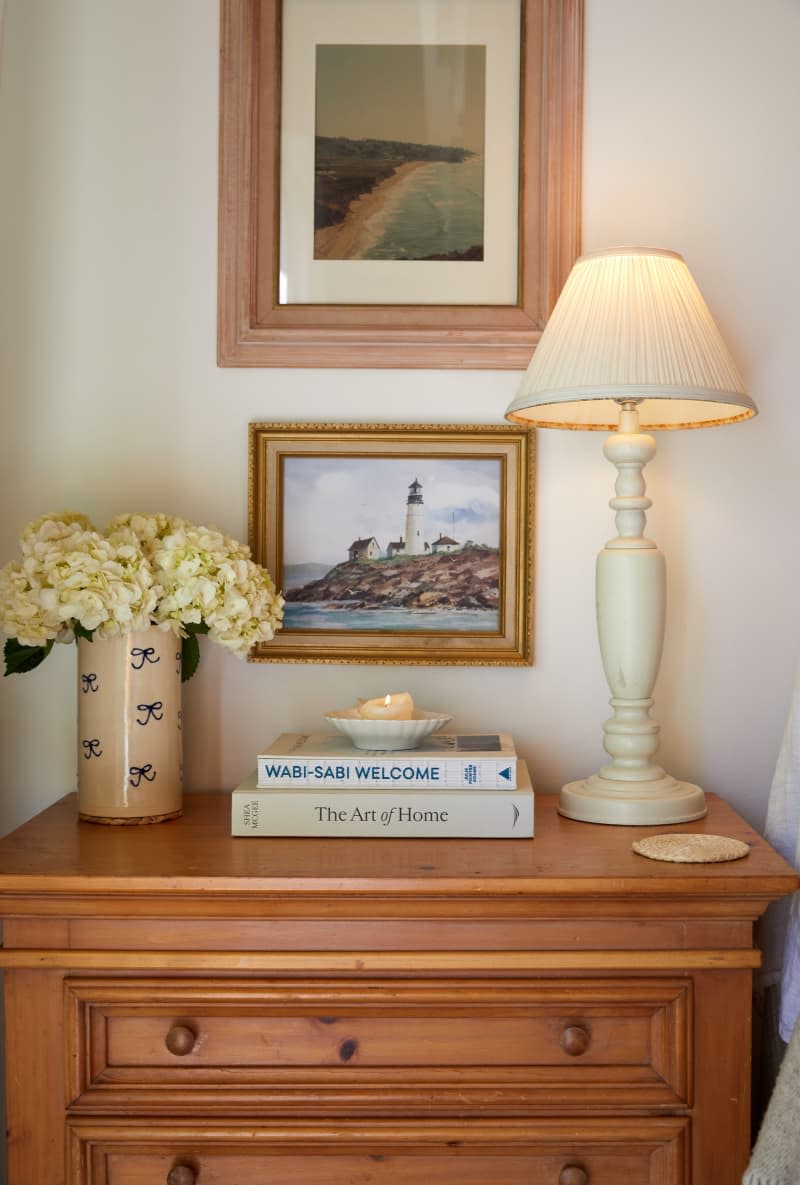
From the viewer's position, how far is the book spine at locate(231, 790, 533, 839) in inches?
54.8

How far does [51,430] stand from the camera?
5.79 feet

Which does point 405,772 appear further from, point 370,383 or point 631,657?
point 370,383

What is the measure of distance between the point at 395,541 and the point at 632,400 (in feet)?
1.48

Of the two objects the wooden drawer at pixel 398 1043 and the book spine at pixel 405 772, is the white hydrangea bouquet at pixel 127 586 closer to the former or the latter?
the book spine at pixel 405 772

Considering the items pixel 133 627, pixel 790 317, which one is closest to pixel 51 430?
pixel 133 627

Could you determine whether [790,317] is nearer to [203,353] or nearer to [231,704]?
[203,353]

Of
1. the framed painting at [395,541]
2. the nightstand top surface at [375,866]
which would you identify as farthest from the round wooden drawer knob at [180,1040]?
the framed painting at [395,541]

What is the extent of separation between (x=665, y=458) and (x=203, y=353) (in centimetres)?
77

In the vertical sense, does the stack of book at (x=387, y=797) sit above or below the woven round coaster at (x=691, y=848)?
above

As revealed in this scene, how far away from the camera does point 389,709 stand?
149cm

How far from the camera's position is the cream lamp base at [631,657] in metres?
1.48

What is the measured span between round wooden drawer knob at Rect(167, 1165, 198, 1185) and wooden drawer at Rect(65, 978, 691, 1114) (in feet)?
0.24

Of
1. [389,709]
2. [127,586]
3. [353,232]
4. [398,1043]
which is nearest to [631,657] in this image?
[389,709]

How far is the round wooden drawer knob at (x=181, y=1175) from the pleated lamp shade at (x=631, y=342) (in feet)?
3.40
